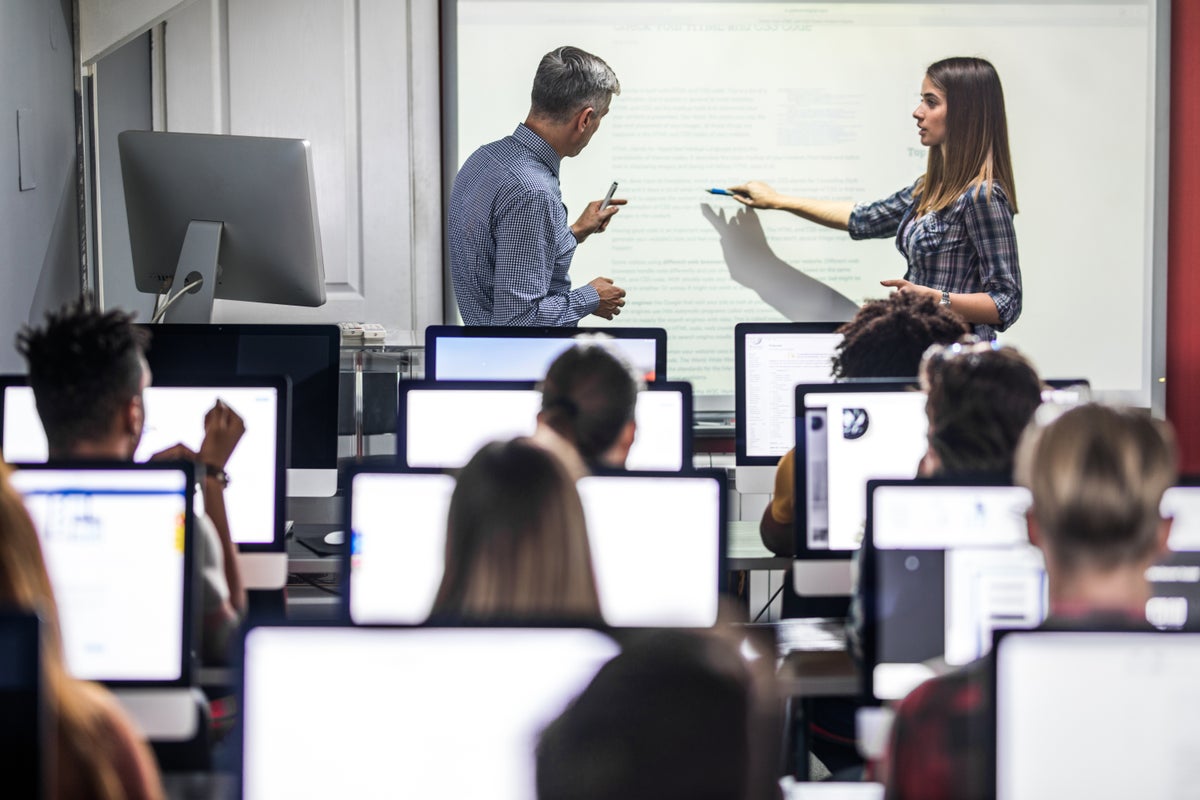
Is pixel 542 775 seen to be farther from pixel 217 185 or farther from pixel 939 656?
pixel 217 185

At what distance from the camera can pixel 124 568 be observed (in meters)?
1.66

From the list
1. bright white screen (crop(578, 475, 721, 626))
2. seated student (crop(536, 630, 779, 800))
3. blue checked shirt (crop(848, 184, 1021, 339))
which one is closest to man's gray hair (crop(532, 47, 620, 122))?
blue checked shirt (crop(848, 184, 1021, 339))

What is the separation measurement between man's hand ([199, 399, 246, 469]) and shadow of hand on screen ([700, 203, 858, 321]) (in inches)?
106

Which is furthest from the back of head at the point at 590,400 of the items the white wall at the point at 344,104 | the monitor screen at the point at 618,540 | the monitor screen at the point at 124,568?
the white wall at the point at 344,104

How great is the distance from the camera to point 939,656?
169 centimetres

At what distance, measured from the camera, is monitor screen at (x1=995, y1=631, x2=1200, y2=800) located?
3.42 ft

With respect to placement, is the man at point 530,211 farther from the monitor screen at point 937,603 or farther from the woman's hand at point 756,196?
the monitor screen at point 937,603

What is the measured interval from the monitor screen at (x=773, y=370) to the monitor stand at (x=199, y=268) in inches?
52.4

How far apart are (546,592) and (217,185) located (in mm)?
2388

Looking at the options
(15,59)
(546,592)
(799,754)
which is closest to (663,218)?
(15,59)

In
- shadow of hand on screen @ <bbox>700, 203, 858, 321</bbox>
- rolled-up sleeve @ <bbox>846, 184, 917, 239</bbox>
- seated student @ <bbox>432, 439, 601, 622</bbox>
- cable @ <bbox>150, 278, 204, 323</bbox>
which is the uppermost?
rolled-up sleeve @ <bbox>846, 184, 917, 239</bbox>

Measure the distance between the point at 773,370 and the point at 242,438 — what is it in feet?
4.51

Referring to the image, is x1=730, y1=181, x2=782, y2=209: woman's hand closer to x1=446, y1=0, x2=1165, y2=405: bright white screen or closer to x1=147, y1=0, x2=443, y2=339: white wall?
x1=446, y1=0, x2=1165, y2=405: bright white screen

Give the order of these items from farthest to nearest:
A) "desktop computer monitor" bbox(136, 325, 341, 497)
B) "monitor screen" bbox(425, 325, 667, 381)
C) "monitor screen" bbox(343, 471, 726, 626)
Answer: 1. "monitor screen" bbox(425, 325, 667, 381)
2. "desktop computer monitor" bbox(136, 325, 341, 497)
3. "monitor screen" bbox(343, 471, 726, 626)
